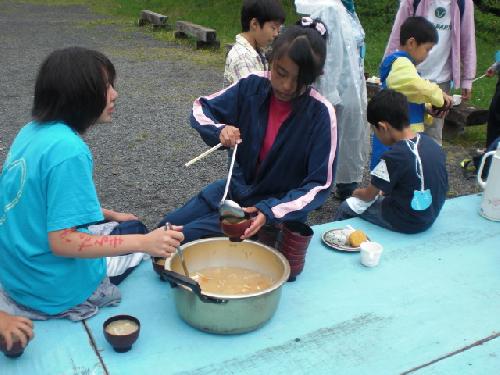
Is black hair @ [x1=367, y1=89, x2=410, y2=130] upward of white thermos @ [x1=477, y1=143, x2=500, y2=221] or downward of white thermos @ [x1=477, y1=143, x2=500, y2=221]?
upward

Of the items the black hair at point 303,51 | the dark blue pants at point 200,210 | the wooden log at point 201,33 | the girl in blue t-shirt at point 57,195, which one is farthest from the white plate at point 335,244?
the wooden log at point 201,33

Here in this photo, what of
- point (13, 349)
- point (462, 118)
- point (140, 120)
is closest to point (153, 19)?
point (140, 120)

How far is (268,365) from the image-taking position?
1874mm

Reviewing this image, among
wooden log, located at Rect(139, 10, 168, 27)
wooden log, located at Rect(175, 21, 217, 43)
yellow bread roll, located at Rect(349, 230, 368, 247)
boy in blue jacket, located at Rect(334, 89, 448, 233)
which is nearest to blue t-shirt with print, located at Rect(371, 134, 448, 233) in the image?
boy in blue jacket, located at Rect(334, 89, 448, 233)

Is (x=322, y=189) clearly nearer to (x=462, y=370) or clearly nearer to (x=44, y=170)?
(x=462, y=370)

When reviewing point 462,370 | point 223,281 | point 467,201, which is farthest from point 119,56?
A: point 462,370

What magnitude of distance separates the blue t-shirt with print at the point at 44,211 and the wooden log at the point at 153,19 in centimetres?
979

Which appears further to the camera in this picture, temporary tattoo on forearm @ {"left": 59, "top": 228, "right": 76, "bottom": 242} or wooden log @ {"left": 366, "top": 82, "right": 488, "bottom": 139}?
wooden log @ {"left": 366, "top": 82, "right": 488, "bottom": 139}

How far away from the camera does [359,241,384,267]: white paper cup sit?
2.53m

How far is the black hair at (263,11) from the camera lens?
312cm

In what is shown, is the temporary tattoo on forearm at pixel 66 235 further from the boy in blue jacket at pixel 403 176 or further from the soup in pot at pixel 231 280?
the boy in blue jacket at pixel 403 176

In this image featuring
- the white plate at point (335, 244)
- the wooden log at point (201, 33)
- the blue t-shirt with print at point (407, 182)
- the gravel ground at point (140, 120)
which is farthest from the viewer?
the wooden log at point (201, 33)

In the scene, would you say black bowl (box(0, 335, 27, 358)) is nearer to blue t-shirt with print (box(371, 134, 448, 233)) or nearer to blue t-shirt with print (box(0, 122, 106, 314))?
blue t-shirt with print (box(0, 122, 106, 314))

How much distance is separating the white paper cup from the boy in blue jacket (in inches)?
15.7
